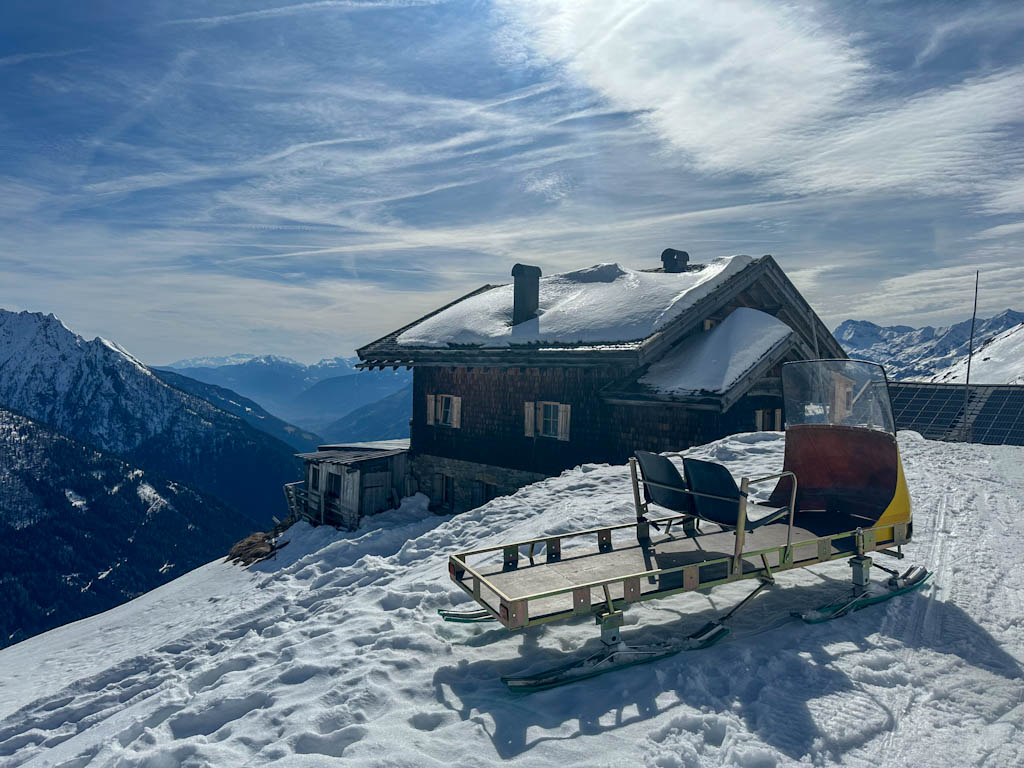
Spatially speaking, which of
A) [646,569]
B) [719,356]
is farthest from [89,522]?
[646,569]

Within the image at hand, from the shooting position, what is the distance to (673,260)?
2250 centimetres

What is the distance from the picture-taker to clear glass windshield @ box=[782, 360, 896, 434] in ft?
22.4

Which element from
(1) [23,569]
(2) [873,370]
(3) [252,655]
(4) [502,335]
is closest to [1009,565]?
(2) [873,370]

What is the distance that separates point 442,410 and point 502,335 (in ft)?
12.8

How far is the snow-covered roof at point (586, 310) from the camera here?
1648 centimetres

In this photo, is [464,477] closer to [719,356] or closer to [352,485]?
[352,485]

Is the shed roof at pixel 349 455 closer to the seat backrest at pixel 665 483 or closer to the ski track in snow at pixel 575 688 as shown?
the ski track in snow at pixel 575 688

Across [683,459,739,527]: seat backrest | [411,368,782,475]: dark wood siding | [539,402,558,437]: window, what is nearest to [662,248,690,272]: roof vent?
[411,368,782,475]: dark wood siding

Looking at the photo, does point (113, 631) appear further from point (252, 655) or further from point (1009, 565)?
point (1009, 565)

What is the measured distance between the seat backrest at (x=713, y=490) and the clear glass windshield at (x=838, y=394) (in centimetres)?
219

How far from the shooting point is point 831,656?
4926 millimetres

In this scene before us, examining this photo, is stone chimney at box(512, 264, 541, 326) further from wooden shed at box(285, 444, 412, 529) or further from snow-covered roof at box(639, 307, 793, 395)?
wooden shed at box(285, 444, 412, 529)

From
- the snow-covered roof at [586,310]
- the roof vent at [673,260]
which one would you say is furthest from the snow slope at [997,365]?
the snow-covered roof at [586,310]

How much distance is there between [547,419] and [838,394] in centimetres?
1078
